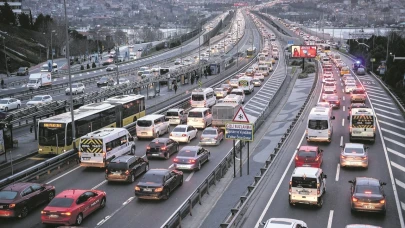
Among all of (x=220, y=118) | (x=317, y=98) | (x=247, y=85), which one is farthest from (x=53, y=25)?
(x=220, y=118)

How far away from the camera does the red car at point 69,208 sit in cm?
1917

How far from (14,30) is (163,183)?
98480 mm

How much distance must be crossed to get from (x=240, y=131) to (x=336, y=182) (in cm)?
558

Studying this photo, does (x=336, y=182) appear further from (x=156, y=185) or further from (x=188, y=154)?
(x=156, y=185)

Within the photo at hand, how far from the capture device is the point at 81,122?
110 feet

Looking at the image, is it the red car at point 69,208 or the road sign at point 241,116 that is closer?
the red car at point 69,208

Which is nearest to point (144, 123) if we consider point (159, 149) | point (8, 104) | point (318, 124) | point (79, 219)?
point (159, 149)

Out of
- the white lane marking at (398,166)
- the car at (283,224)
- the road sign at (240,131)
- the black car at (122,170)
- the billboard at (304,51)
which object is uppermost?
A: the billboard at (304,51)

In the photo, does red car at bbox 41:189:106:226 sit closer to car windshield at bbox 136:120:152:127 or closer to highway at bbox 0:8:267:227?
highway at bbox 0:8:267:227

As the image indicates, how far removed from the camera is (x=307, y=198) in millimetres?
21281

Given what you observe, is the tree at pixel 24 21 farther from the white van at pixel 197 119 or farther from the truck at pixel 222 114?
the truck at pixel 222 114

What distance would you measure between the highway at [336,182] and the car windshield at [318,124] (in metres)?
1.31

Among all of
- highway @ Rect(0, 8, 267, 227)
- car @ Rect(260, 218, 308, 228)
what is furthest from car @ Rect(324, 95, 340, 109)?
car @ Rect(260, 218, 308, 228)

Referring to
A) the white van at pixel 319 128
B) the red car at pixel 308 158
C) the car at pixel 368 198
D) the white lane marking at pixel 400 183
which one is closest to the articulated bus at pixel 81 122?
the red car at pixel 308 158
